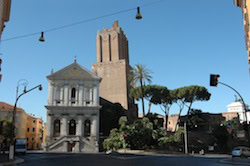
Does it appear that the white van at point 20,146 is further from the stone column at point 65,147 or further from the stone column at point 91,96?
the stone column at point 91,96

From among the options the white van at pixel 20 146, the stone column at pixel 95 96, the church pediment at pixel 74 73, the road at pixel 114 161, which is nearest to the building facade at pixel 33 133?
the church pediment at pixel 74 73

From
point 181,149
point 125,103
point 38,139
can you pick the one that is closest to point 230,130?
point 181,149

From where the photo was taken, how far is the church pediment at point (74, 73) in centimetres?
4982

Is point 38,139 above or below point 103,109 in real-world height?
below

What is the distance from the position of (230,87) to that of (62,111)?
3389 cm

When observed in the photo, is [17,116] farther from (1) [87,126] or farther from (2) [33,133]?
(1) [87,126]

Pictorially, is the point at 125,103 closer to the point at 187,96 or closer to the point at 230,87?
the point at 187,96

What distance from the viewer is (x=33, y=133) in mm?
75375

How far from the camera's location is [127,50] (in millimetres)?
75375

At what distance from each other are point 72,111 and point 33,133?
33907 mm

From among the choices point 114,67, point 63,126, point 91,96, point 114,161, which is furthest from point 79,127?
point 114,161

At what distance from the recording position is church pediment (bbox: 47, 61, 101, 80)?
49.8 metres

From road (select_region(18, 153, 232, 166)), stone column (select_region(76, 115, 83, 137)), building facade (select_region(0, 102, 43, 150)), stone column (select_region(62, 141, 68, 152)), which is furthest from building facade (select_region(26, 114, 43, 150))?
road (select_region(18, 153, 232, 166))

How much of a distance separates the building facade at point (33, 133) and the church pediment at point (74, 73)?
100 feet
